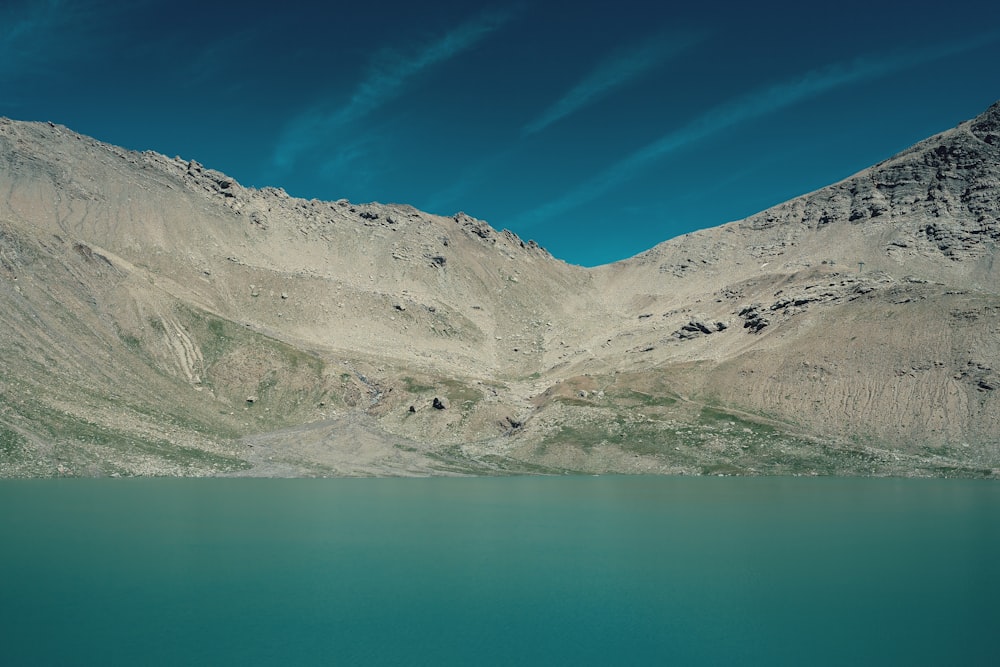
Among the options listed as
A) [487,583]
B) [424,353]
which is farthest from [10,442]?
[424,353]

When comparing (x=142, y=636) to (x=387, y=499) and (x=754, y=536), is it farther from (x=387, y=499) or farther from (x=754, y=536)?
(x=387, y=499)

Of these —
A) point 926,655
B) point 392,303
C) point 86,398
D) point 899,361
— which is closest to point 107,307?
point 86,398

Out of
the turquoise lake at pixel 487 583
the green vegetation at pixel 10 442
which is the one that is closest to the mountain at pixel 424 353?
the green vegetation at pixel 10 442

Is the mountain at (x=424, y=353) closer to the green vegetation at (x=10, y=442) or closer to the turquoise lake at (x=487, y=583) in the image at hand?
the green vegetation at (x=10, y=442)

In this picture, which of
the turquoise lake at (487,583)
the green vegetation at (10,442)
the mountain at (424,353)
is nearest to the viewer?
the turquoise lake at (487,583)

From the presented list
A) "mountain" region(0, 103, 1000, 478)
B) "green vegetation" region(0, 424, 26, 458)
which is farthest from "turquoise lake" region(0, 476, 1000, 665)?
"mountain" region(0, 103, 1000, 478)

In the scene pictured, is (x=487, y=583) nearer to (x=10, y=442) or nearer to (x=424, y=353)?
(x=10, y=442)
